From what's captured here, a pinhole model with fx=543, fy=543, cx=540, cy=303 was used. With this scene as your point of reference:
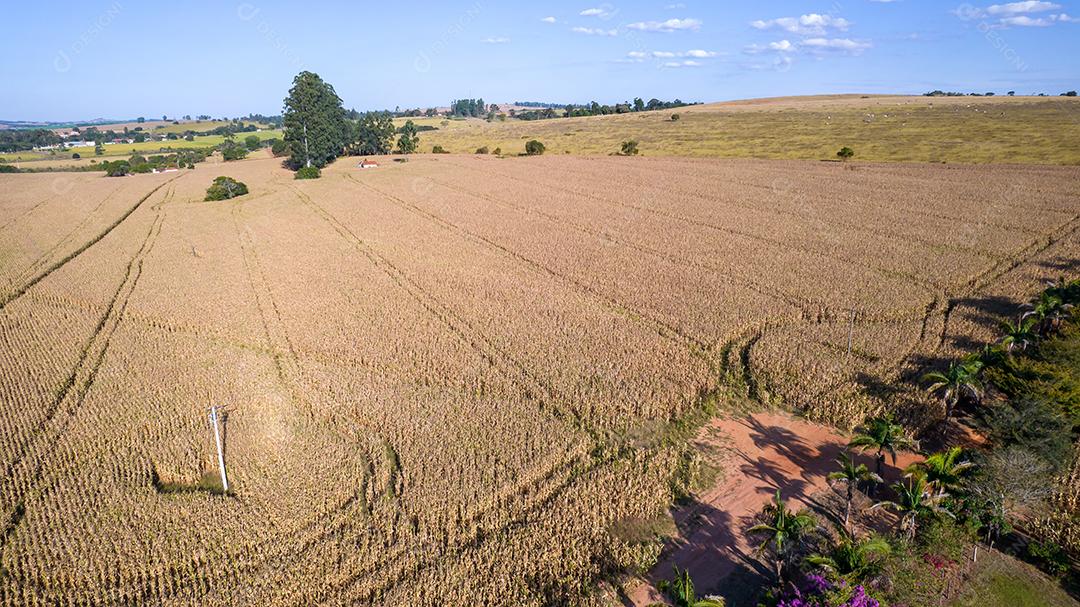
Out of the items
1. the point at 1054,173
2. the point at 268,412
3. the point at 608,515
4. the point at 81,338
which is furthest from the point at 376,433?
the point at 1054,173

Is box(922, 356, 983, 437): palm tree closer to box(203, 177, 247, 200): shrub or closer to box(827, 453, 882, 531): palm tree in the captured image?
box(827, 453, 882, 531): palm tree

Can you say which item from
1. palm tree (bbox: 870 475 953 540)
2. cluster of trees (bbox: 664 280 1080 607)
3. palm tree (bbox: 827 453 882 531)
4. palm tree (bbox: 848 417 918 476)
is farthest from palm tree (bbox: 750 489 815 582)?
palm tree (bbox: 848 417 918 476)

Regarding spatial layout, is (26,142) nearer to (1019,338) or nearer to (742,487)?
(742,487)

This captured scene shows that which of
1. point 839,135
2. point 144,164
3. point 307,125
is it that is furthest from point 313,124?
point 839,135

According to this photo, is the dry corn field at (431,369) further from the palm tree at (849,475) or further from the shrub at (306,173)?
the shrub at (306,173)

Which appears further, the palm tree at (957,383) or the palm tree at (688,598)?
the palm tree at (957,383)

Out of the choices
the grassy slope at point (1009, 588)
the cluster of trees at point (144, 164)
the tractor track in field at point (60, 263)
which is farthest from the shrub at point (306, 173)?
the grassy slope at point (1009, 588)
